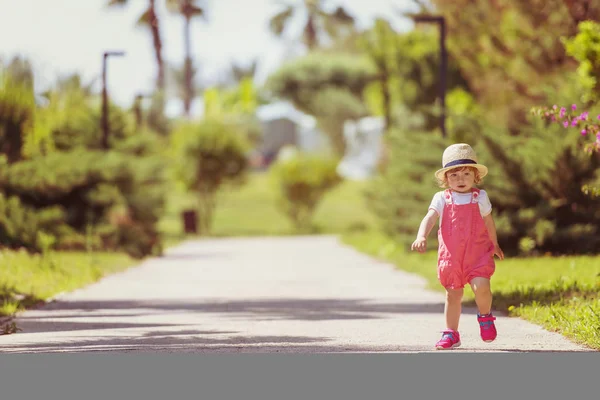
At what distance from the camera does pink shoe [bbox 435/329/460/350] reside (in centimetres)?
1127

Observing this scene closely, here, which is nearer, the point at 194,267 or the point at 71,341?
the point at 71,341

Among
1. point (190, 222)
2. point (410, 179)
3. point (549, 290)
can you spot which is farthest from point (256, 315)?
point (190, 222)

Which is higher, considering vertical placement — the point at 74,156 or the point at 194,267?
the point at 74,156

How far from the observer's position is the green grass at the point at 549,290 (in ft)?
41.7

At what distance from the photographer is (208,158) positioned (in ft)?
173

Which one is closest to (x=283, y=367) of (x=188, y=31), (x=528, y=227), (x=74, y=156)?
(x=528, y=227)

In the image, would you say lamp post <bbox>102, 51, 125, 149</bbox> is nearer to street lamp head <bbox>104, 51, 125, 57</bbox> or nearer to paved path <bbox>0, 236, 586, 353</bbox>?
street lamp head <bbox>104, 51, 125, 57</bbox>

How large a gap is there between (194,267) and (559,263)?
27.4ft

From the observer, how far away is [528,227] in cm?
2541

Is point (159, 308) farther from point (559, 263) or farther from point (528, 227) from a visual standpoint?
point (528, 227)

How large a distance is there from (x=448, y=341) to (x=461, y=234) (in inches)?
35.9

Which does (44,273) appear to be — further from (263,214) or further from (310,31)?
(310,31)

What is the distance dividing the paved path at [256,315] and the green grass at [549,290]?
0.24 metres

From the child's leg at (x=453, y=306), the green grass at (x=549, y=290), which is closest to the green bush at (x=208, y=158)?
the green grass at (x=549, y=290)
